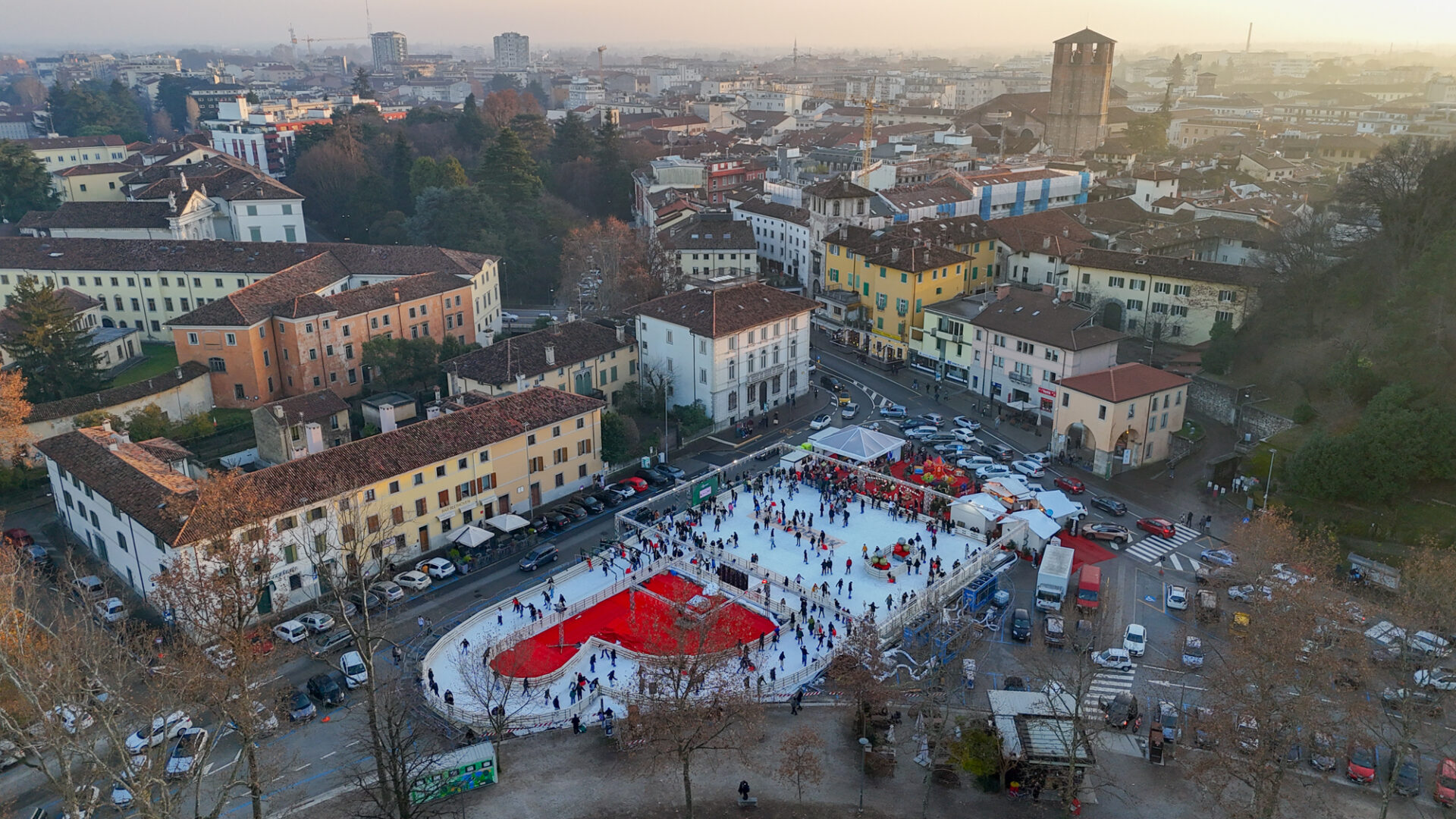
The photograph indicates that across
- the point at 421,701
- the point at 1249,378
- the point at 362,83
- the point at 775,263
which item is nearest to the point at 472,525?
the point at 421,701

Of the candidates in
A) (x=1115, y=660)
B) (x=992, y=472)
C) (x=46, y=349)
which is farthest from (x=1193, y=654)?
(x=46, y=349)

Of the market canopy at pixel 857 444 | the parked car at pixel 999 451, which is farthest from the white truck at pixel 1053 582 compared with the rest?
the parked car at pixel 999 451

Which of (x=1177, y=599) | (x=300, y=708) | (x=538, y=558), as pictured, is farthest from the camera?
(x=538, y=558)

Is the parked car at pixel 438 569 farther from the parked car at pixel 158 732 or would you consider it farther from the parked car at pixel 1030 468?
the parked car at pixel 1030 468

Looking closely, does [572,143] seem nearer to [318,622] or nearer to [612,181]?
[612,181]

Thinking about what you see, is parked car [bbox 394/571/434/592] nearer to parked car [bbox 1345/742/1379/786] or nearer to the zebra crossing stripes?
the zebra crossing stripes

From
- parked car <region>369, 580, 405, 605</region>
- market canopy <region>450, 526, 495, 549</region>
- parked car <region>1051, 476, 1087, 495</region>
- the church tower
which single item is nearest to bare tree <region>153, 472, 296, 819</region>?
parked car <region>369, 580, 405, 605</region>

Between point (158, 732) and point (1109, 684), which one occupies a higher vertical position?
point (158, 732)
